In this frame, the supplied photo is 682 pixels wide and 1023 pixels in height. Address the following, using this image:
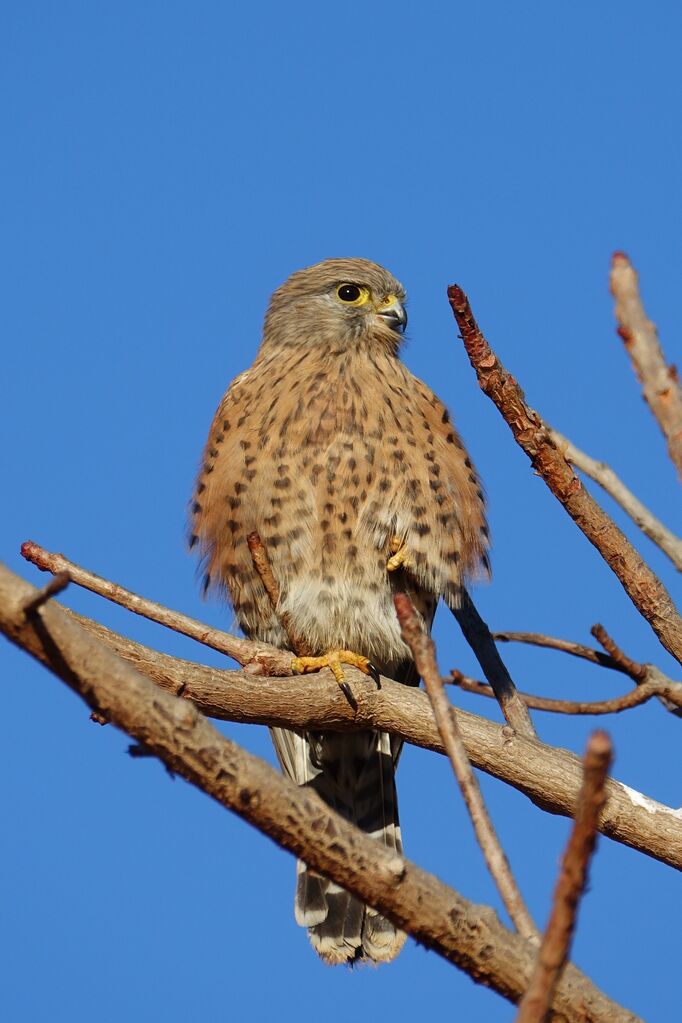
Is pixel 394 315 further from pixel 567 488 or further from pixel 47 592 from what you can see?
pixel 47 592

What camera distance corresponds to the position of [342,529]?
14.4 ft

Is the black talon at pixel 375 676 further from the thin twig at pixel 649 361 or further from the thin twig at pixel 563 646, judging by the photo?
the thin twig at pixel 649 361

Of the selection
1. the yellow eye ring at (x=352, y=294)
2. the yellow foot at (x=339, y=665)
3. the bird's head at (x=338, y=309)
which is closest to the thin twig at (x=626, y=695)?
the yellow foot at (x=339, y=665)

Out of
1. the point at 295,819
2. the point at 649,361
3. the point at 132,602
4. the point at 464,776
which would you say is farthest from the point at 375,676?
the point at 649,361

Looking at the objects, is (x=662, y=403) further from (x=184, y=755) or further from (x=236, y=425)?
(x=236, y=425)

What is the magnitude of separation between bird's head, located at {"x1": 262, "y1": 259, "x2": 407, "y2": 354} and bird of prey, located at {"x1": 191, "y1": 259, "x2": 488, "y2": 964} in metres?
0.21

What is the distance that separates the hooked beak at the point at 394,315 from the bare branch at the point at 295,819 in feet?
11.0

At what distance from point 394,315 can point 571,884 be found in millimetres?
4001

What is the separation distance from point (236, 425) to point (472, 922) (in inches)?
114

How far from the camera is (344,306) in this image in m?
5.22

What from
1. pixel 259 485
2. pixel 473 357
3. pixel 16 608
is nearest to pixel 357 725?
pixel 259 485

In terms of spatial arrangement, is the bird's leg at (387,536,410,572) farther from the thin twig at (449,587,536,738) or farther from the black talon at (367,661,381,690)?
the black talon at (367,661,381,690)

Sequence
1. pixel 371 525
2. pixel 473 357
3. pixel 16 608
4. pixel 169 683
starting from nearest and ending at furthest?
pixel 16 608, pixel 473 357, pixel 169 683, pixel 371 525

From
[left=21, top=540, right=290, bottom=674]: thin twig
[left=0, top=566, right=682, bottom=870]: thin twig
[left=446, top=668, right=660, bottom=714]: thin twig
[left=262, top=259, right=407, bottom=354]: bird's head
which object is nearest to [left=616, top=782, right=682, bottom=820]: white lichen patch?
[left=0, top=566, right=682, bottom=870]: thin twig
